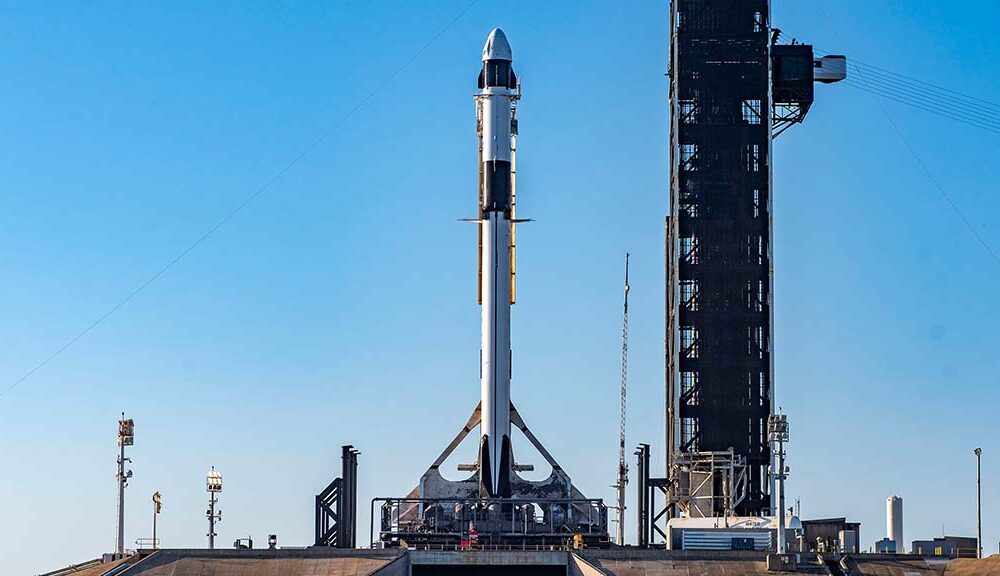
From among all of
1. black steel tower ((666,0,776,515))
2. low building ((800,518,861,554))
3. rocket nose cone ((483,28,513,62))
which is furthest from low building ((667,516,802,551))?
rocket nose cone ((483,28,513,62))

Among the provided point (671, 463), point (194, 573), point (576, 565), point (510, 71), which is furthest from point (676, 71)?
point (194, 573)

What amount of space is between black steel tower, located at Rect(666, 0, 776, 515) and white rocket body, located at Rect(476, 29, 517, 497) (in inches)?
524

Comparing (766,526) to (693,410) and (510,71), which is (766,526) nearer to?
(693,410)

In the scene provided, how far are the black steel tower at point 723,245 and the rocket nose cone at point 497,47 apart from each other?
12.6 metres

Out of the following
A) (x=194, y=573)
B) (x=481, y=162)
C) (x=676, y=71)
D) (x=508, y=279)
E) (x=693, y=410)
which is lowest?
(x=194, y=573)

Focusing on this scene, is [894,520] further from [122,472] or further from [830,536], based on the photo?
[122,472]

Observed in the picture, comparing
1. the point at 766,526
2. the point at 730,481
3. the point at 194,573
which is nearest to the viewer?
the point at 194,573

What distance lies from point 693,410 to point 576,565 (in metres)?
21.9

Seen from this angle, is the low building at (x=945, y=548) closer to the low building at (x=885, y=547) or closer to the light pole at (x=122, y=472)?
the low building at (x=885, y=547)

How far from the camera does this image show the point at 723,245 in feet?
→ 351

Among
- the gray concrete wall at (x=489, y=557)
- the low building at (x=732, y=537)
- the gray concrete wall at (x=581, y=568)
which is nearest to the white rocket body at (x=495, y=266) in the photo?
the gray concrete wall at (x=489, y=557)

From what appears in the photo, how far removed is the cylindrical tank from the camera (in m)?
96.0

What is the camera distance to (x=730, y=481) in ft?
347

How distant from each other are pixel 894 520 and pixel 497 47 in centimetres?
3244
